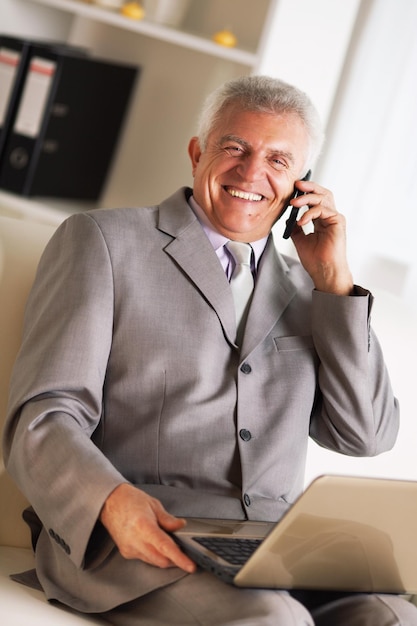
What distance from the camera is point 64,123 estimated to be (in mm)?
2906

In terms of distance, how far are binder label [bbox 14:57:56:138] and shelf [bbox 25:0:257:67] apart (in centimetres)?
16

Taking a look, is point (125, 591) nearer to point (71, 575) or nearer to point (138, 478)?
point (71, 575)

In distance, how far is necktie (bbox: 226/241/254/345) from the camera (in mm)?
1857

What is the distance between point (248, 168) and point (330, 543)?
732mm

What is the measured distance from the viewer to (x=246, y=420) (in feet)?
5.74

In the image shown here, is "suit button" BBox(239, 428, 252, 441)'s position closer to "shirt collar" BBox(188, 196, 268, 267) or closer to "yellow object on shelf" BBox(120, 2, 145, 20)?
"shirt collar" BBox(188, 196, 268, 267)

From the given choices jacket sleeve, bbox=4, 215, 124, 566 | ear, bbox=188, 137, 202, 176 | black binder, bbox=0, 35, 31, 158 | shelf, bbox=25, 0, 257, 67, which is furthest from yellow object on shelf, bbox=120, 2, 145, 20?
jacket sleeve, bbox=4, 215, 124, 566

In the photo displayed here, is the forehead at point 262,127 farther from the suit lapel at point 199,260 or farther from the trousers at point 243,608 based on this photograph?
the trousers at point 243,608

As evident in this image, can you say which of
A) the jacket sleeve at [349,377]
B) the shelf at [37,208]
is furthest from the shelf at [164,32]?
the jacket sleeve at [349,377]

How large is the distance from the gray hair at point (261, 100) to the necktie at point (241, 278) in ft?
0.68

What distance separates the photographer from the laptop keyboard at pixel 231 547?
1430 millimetres

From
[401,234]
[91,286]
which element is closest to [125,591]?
[91,286]

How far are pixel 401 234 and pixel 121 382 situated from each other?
1328mm

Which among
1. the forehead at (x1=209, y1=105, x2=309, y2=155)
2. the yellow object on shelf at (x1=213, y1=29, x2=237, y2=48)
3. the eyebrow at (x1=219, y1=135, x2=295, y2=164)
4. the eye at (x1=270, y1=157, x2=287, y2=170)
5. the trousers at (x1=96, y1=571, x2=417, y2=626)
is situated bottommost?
the trousers at (x1=96, y1=571, x2=417, y2=626)
